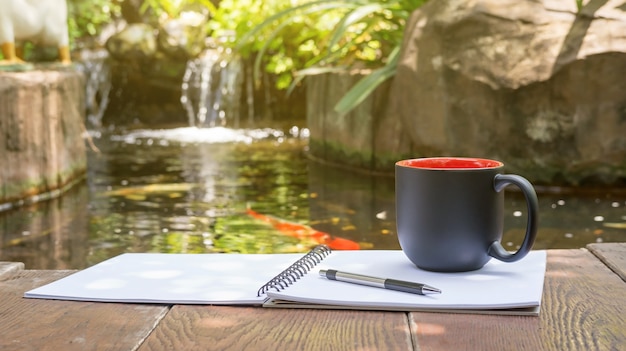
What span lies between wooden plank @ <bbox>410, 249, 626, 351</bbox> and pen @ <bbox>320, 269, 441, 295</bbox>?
0.16ft

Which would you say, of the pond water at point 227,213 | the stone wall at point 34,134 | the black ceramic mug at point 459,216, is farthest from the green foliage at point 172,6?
the black ceramic mug at point 459,216

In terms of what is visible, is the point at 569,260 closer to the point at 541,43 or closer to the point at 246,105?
the point at 541,43

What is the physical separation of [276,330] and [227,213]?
310 cm

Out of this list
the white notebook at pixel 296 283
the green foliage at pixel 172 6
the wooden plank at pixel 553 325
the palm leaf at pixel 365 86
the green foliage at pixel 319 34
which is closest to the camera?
the wooden plank at pixel 553 325

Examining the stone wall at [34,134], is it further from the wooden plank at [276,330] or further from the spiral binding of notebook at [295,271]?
the wooden plank at [276,330]

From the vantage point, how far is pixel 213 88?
31.2 feet

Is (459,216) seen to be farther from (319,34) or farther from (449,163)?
(319,34)

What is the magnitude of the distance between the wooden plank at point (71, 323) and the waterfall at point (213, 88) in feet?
27.5

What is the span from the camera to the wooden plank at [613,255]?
40.7 inches

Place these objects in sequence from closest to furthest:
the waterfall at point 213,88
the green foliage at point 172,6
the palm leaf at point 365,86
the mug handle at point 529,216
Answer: the mug handle at point 529,216 < the palm leaf at point 365,86 < the waterfall at point 213,88 < the green foliage at point 172,6

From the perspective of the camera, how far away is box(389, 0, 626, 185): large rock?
425cm

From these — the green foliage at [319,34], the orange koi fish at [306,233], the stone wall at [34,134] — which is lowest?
the orange koi fish at [306,233]

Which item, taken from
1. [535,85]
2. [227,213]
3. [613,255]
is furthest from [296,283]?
[535,85]

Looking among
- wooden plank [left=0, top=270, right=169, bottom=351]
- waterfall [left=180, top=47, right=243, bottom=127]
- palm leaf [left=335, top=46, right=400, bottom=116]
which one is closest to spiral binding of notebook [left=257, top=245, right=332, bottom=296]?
wooden plank [left=0, top=270, right=169, bottom=351]
